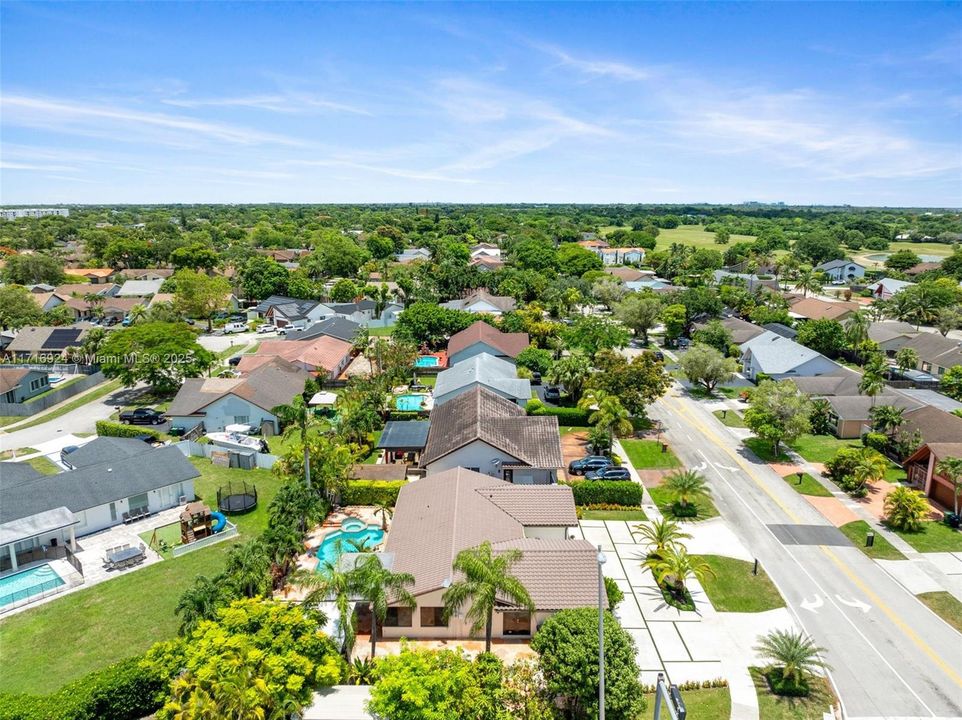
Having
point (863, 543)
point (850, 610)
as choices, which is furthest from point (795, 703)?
point (863, 543)

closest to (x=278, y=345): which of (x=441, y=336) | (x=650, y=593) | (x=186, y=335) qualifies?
(x=186, y=335)

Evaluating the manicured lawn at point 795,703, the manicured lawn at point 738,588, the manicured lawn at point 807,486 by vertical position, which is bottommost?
the manicured lawn at point 738,588

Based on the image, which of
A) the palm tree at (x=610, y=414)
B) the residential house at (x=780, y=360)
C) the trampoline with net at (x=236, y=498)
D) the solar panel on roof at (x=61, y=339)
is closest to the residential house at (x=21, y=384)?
the solar panel on roof at (x=61, y=339)

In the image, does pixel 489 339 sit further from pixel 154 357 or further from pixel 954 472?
pixel 954 472

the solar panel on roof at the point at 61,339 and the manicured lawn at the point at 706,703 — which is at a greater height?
the solar panel on roof at the point at 61,339

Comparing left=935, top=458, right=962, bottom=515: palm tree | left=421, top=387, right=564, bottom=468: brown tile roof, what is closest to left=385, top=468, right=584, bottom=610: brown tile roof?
left=421, top=387, right=564, bottom=468: brown tile roof

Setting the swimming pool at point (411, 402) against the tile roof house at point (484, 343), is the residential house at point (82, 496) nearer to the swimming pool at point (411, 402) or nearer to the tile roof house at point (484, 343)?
the swimming pool at point (411, 402)
